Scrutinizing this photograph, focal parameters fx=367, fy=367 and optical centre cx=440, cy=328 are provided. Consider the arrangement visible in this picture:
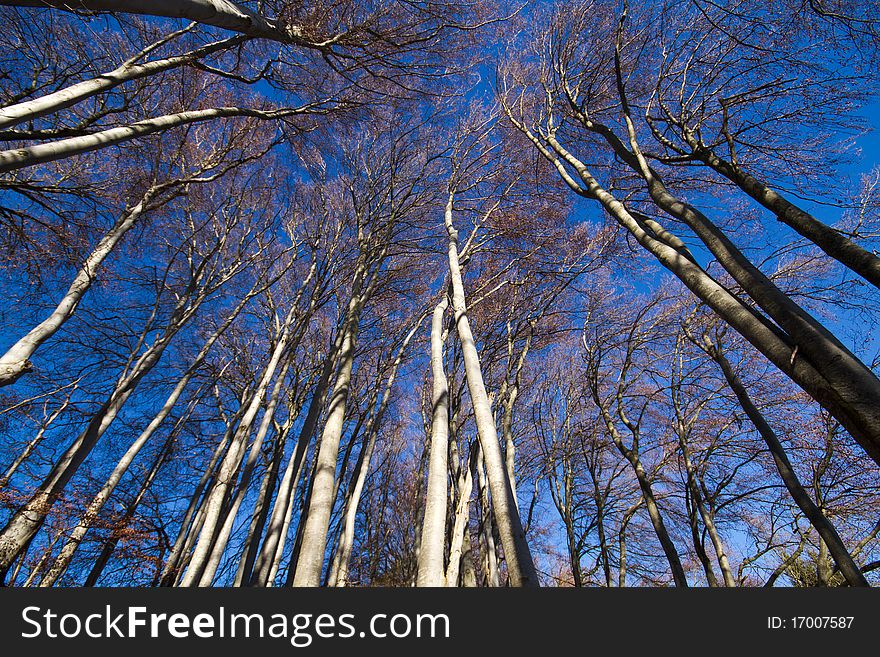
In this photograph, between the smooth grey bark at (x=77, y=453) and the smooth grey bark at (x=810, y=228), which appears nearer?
the smooth grey bark at (x=810, y=228)

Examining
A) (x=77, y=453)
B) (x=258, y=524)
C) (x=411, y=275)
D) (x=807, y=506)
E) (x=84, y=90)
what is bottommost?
(x=807, y=506)

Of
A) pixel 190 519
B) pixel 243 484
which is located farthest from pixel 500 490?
pixel 190 519

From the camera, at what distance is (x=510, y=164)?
23.5 ft

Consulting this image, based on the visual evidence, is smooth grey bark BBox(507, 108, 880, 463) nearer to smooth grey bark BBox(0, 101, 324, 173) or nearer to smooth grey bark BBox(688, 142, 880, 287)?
smooth grey bark BBox(688, 142, 880, 287)

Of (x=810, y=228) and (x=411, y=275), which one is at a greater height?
(x=411, y=275)

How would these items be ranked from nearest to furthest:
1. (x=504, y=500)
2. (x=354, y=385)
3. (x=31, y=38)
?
(x=504, y=500) → (x=31, y=38) → (x=354, y=385)

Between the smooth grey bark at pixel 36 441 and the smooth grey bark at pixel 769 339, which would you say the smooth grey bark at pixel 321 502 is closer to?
the smooth grey bark at pixel 769 339

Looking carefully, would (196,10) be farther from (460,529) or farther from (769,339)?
(460,529)

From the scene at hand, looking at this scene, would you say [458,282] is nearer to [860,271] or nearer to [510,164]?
[860,271]

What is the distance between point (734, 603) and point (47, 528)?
7632mm

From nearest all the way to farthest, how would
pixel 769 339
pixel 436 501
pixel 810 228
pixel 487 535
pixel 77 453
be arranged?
pixel 769 339 < pixel 810 228 < pixel 436 501 < pixel 77 453 < pixel 487 535

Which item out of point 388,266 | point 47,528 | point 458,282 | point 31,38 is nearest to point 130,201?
point 31,38

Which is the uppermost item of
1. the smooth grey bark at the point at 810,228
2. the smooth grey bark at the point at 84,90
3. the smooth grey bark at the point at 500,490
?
the smooth grey bark at the point at 84,90

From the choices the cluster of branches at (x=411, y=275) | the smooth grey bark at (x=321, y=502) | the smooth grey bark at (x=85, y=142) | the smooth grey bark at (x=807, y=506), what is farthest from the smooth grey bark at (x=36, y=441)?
the smooth grey bark at (x=807, y=506)
